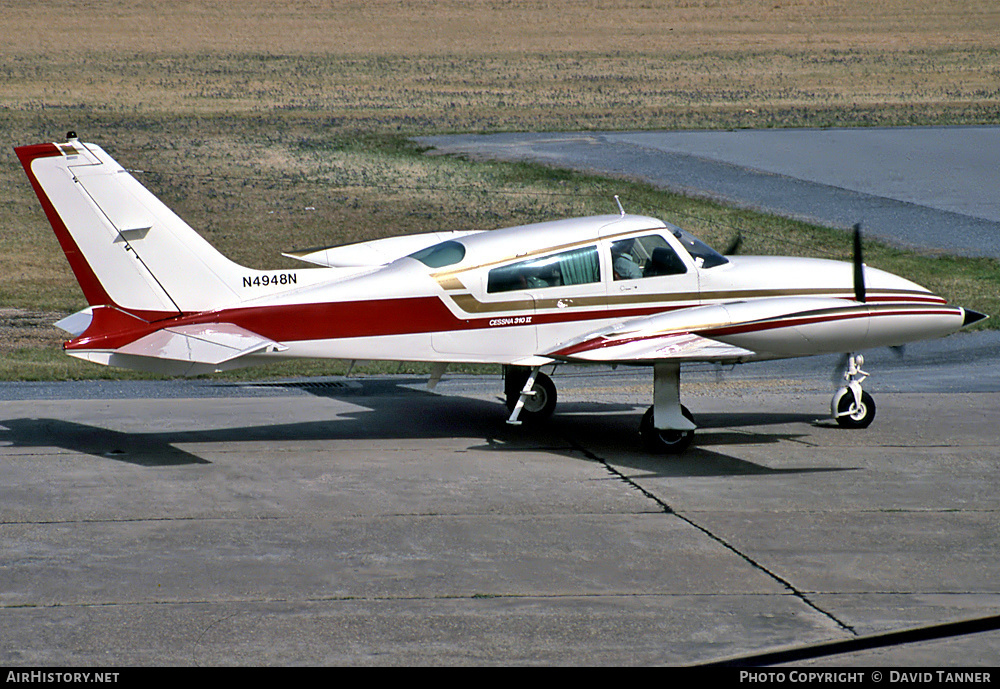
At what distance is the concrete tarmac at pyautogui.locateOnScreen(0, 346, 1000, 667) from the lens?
7.95 meters

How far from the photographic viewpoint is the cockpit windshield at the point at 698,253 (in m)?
13.7

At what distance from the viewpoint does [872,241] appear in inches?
1062

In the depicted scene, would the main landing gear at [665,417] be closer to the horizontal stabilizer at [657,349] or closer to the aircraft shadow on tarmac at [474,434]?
the aircraft shadow on tarmac at [474,434]

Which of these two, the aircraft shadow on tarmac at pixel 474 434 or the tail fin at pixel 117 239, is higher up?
the tail fin at pixel 117 239

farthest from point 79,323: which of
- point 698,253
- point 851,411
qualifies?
point 851,411

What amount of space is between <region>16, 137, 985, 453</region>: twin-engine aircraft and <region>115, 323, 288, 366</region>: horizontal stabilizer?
0.07 ft

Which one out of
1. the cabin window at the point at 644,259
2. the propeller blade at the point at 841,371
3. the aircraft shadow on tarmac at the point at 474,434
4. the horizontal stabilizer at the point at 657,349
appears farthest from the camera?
the propeller blade at the point at 841,371

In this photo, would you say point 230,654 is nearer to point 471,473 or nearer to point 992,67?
point 471,473

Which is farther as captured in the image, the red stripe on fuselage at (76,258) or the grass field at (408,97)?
the grass field at (408,97)

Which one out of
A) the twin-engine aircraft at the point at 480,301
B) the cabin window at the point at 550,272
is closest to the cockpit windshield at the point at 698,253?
the twin-engine aircraft at the point at 480,301

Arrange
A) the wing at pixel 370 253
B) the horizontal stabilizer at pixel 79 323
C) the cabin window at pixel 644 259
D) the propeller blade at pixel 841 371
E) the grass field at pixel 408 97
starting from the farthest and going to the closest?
1. the grass field at pixel 408 97
2. the wing at pixel 370 253
3. the propeller blade at pixel 841 371
4. the cabin window at pixel 644 259
5. the horizontal stabilizer at pixel 79 323

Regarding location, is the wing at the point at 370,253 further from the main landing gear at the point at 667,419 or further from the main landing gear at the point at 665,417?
the main landing gear at the point at 667,419

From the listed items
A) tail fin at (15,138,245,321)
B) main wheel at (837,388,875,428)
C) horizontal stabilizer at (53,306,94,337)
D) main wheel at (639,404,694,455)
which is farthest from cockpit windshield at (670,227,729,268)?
horizontal stabilizer at (53,306,94,337)

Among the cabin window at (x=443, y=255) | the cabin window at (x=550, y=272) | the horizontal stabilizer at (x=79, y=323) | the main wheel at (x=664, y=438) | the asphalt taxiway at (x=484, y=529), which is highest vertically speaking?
the cabin window at (x=443, y=255)
